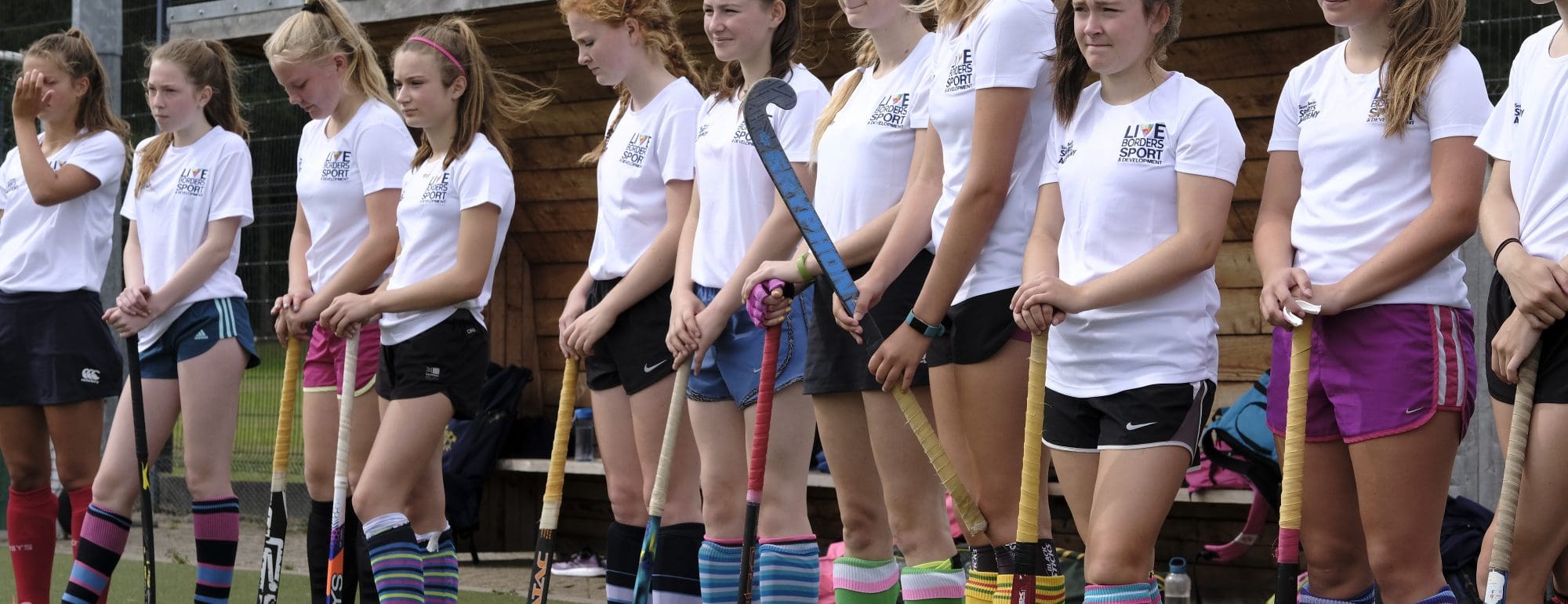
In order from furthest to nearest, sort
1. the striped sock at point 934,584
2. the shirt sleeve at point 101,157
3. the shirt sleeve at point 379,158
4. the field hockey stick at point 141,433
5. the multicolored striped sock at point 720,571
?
1. the shirt sleeve at point 101,157
2. the field hockey stick at point 141,433
3. the shirt sleeve at point 379,158
4. the multicolored striped sock at point 720,571
5. the striped sock at point 934,584

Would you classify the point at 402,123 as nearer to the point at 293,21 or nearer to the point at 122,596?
the point at 293,21

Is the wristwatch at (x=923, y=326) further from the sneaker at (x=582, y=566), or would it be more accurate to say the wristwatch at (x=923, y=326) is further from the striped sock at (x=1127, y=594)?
the sneaker at (x=582, y=566)

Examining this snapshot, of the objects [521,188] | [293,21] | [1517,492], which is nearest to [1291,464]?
[1517,492]

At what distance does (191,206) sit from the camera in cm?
445

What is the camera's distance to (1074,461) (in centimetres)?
277

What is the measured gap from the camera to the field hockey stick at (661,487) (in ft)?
11.2

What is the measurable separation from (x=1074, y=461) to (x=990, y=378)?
0.20m

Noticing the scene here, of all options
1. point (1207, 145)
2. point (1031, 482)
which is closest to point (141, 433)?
point (1031, 482)

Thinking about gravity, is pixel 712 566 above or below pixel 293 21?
below

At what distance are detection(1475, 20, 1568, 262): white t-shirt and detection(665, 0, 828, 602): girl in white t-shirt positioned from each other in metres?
1.33

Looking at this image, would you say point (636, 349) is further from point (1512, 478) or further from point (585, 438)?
point (585, 438)

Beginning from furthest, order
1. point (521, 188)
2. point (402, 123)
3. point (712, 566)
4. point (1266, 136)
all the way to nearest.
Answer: point (521, 188) < point (1266, 136) < point (402, 123) < point (712, 566)

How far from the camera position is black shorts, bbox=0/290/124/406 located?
450cm

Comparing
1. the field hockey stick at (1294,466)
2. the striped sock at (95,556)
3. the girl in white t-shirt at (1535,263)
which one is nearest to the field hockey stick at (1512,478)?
the girl in white t-shirt at (1535,263)
